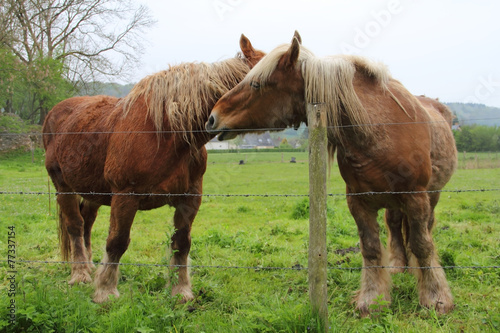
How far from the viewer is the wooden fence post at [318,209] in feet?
7.75

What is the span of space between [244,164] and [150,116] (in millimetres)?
14000

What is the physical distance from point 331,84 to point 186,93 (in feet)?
4.32

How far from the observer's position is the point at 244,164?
17266 millimetres

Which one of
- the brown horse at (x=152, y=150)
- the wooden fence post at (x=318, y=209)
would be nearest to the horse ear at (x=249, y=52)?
the brown horse at (x=152, y=150)

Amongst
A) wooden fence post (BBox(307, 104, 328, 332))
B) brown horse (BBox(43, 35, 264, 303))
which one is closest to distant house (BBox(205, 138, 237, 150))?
brown horse (BBox(43, 35, 264, 303))

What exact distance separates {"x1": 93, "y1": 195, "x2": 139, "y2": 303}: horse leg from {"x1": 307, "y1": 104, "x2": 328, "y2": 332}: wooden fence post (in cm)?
170

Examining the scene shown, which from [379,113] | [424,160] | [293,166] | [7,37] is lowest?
[293,166]

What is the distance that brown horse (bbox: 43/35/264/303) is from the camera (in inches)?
125

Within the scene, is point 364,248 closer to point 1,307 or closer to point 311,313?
point 311,313

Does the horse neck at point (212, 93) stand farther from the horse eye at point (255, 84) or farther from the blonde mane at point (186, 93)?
the horse eye at point (255, 84)

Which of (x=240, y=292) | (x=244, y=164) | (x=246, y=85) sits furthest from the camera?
(x=244, y=164)

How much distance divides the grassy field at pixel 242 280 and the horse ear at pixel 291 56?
5.25 feet

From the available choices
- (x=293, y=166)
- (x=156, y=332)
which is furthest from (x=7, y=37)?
(x=156, y=332)

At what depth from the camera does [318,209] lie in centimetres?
237
